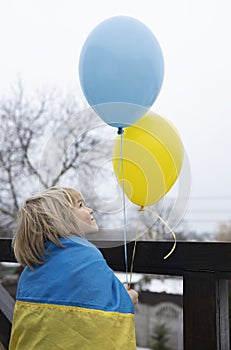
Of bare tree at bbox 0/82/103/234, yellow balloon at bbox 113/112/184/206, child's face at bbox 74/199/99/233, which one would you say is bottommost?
bare tree at bbox 0/82/103/234

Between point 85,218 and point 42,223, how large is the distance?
0.42ft

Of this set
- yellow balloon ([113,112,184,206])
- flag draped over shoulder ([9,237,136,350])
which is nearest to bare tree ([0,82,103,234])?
yellow balloon ([113,112,184,206])

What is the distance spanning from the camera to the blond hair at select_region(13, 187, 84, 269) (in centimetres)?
137

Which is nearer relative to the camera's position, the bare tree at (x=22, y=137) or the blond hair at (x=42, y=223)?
the blond hair at (x=42, y=223)

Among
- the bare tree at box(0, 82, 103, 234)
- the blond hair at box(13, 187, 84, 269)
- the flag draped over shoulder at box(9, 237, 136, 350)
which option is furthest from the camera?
the bare tree at box(0, 82, 103, 234)

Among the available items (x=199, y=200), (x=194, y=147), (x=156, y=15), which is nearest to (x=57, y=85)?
(x=156, y=15)

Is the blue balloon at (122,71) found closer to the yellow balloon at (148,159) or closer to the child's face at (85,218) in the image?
the yellow balloon at (148,159)

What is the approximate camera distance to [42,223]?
139 cm

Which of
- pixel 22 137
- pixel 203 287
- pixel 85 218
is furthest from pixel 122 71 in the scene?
pixel 22 137

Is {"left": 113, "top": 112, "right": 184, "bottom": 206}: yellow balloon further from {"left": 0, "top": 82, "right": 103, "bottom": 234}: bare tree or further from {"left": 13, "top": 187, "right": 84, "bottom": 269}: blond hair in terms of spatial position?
{"left": 0, "top": 82, "right": 103, "bottom": 234}: bare tree

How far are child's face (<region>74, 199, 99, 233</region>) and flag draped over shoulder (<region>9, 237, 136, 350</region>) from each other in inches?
3.0

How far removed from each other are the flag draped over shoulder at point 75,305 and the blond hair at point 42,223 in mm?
28

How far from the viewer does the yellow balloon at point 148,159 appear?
4.76 ft

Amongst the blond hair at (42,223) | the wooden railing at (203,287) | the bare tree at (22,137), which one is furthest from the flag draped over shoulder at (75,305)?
the bare tree at (22,137)
